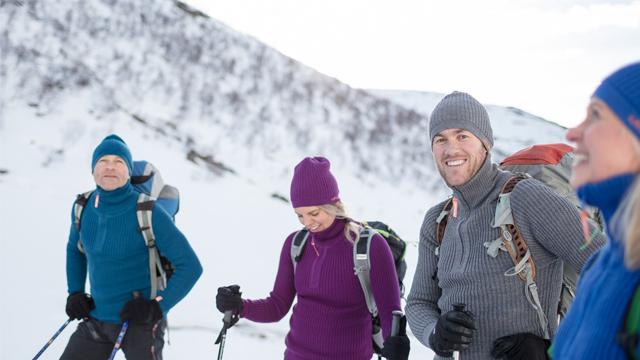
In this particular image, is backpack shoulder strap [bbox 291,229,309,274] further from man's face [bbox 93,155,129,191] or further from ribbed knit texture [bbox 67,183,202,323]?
man's face [bbox 93,155,129,191]

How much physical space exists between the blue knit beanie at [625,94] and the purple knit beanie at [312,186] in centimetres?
177

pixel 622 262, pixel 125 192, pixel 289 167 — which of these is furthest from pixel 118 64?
pixel 622 262

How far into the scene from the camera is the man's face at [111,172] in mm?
3098

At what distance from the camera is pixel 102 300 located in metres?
3.02

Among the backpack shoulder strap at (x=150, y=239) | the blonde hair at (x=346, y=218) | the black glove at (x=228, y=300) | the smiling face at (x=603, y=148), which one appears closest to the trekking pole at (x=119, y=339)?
the backpack shoulder strap at (x=150, y=239)

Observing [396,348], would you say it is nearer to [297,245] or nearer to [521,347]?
[521,347]

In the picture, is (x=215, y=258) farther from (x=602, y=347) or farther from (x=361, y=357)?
(x=602, y=347)

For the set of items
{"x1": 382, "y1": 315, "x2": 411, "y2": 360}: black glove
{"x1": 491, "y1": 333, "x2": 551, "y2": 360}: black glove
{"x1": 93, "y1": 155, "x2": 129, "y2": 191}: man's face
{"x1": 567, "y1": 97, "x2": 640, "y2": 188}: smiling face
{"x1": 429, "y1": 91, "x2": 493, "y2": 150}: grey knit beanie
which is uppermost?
{"x1": 429, "y1": 91, "x2": 493, "y2": 150}: grey knit beanie

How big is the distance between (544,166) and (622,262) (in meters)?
1.30

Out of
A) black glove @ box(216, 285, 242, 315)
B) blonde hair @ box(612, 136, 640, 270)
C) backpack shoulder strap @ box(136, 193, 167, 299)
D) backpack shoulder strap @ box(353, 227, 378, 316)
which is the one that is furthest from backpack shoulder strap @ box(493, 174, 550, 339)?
backpack shoulder strap @ box(136, 193, 167, 299)

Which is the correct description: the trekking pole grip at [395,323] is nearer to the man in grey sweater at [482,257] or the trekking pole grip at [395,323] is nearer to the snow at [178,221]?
the man in grey sweater at [482,257]

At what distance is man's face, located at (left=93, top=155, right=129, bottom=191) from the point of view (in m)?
3.10

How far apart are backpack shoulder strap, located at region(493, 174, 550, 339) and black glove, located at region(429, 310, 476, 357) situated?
0.87ft

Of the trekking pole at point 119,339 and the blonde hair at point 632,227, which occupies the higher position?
the blonde hair at point 632,227
